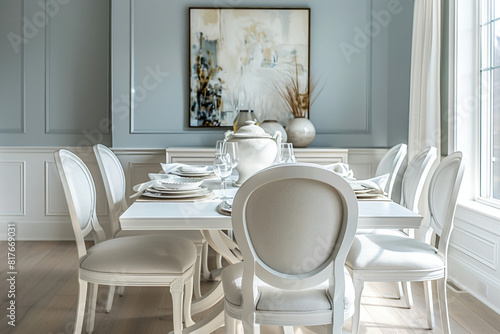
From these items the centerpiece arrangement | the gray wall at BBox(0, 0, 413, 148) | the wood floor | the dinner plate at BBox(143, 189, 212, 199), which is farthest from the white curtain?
the dinner plate at BBox(143, 189, 212, 199)

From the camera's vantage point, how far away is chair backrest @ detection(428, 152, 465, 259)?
78.6 inches

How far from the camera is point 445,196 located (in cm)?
208

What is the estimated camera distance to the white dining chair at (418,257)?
201 cm

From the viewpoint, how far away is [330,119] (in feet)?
13.9

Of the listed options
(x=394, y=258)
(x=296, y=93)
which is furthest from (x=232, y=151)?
(x=296, y=93)

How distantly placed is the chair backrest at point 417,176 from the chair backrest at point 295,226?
107 cm

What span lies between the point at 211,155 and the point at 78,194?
1771 mm

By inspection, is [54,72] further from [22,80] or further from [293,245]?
[293,245]

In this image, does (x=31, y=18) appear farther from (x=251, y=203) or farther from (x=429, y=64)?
(x=251, y=203)

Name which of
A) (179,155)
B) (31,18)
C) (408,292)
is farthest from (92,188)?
(31,18)

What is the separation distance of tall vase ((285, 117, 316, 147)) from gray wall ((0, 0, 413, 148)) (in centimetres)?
31

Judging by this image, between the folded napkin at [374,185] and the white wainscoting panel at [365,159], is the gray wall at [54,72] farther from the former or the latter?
the folded napkin at [374,185]

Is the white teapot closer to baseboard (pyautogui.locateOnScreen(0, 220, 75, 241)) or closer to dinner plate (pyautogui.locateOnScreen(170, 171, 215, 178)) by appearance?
dinner plate (pyautogui.locateOnScreen(170, 171, 215, 178))

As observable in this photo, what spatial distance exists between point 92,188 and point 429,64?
241cm
